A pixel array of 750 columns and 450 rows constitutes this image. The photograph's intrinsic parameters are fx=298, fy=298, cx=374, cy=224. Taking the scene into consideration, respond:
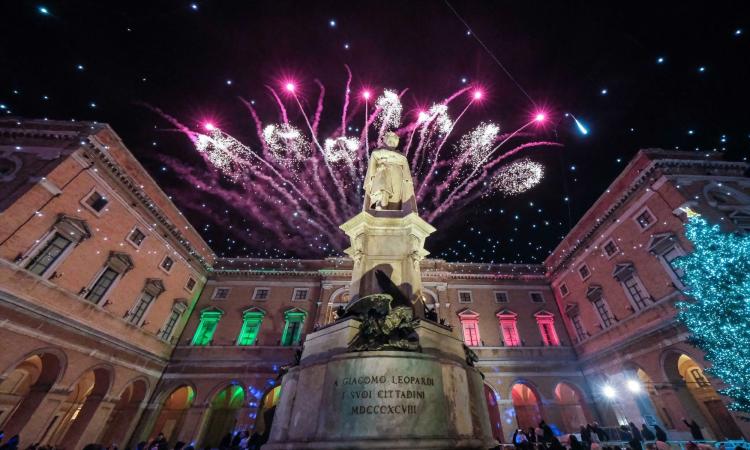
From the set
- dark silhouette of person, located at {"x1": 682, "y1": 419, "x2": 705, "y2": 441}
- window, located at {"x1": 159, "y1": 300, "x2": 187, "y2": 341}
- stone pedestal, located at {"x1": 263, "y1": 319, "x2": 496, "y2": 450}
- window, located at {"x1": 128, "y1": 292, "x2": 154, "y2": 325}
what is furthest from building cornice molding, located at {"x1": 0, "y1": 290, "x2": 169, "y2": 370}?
dark silhouette of person, located at {"x1": 682, "y1": 419, "x2": 705, "y2": 441}

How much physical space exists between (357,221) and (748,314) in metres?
14.5

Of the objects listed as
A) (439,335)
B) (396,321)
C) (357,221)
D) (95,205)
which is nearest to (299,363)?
(396,321)

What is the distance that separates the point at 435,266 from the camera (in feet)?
80.1

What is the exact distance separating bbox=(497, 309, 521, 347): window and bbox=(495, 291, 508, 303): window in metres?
1.04

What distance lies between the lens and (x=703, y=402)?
15.2 metres

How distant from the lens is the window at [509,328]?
22156 mm

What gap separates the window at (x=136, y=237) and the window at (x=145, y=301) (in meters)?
2.49

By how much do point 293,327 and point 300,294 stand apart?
2.65 metres

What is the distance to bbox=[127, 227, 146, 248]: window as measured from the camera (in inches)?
698

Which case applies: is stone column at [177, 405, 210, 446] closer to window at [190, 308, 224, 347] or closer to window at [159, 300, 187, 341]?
window at [190, 308, 224, 347]

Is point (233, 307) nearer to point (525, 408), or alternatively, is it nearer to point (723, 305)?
point (525, 408)

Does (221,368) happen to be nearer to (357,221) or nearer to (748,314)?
(357,221)

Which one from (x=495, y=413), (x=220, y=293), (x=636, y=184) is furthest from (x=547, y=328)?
(x=220, y=293)

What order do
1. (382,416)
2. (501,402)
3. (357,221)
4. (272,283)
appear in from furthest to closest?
(272,283) → (501,402) → (357,221) → (382,416)
